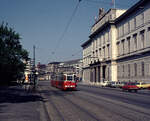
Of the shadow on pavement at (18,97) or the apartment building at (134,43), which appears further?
the apartment building at (134,43)

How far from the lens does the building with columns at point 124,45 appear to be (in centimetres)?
4859

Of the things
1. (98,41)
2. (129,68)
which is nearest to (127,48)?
(129,68)

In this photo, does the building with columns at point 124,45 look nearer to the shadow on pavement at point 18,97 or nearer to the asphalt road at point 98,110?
Result: the shadow on pavement at point 18,97

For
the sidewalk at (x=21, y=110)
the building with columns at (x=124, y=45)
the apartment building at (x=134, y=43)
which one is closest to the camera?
the sidewalk at (x=21, y=110)

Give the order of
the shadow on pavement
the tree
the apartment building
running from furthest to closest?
the apartment building, the tree, the shadow on pavement

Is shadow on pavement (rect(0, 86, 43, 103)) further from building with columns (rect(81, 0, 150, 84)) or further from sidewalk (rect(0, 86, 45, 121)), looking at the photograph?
building with columns (rect(81, 0, 150, 84))

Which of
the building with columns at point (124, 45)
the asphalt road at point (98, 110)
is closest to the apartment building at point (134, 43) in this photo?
the building with columns at point (124, 45)

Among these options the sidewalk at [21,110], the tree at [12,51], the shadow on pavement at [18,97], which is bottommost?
the shadow on pavement at [18,97]

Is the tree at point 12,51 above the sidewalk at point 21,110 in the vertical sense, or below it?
above

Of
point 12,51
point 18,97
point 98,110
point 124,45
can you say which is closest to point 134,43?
point 124,45

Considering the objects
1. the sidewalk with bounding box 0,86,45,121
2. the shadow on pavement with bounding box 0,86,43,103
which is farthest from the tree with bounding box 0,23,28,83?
the sidewalk with bounding box 0,86,45,121

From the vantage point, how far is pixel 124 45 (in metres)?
60.0

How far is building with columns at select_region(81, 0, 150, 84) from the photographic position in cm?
4859

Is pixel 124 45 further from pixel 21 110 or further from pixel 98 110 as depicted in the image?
pixel 21 110
